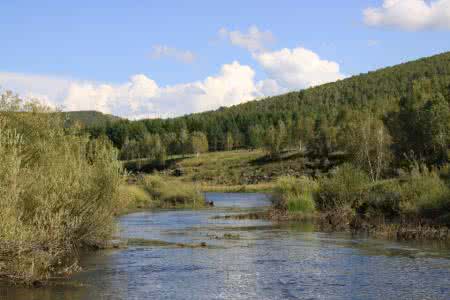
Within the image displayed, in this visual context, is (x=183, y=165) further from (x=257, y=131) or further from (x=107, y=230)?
(x=107, y=230)

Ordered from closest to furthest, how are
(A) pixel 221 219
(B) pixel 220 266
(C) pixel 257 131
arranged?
(B) pixel 220 266
(A) pixel 221 219
(C) pixel 257 131

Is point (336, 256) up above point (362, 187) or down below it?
below

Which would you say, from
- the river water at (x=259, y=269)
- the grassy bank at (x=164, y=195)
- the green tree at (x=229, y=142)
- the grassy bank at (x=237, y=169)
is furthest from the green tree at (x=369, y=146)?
the green tree at (x=229, y=142)

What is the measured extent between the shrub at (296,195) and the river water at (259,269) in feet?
35.0

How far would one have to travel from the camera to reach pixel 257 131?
170 metres

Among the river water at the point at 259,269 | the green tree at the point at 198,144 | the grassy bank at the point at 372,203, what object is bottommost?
the river water at the point at 259,269

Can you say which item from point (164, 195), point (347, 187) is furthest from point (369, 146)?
point (347, 187)

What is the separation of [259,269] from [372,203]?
21.6 metres

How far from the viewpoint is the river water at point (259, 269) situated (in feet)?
67.3

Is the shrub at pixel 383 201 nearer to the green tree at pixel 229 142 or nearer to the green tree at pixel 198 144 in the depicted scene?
the green tree at pixel 198 144

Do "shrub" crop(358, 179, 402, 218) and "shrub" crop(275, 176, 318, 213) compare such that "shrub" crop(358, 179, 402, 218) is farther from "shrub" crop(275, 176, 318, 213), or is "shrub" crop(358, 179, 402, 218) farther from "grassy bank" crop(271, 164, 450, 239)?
"shrub" crop(275, 176, 318, 213)

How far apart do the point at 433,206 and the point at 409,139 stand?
156 feet

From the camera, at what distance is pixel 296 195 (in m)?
50.3

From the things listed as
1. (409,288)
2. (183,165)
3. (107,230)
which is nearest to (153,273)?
(107,230)
